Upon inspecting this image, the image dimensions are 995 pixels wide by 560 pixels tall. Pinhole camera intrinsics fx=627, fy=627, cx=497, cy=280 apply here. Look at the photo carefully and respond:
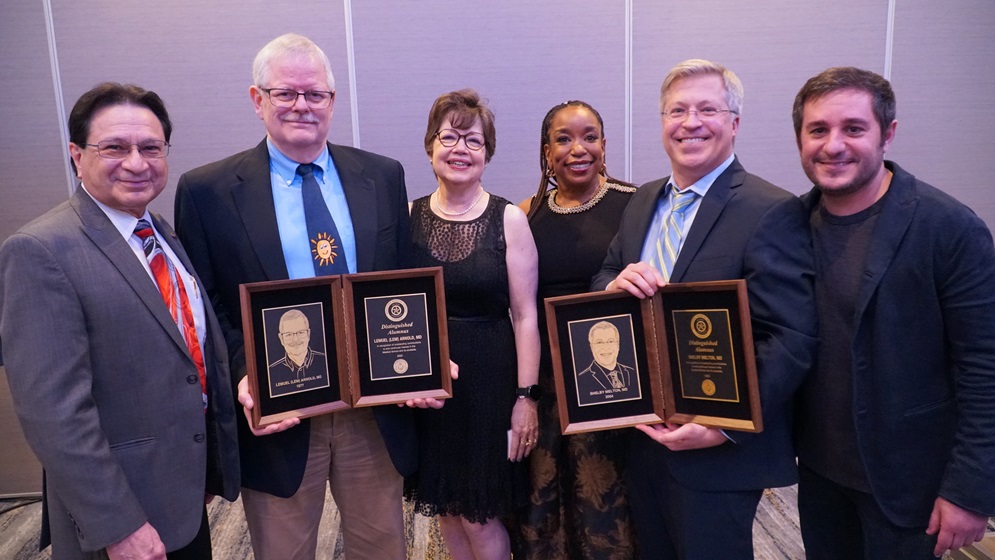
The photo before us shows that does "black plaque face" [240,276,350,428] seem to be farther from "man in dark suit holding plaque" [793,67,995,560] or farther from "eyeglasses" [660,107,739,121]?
"man in dark suit holding plaque" [793,67,995,560]

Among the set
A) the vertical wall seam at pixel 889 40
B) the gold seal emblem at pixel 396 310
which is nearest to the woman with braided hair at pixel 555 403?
the gold seal emblem at pixel 396 310

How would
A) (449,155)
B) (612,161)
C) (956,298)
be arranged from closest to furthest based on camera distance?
1. (956,298)
2. (449,155)
3. (612,161)

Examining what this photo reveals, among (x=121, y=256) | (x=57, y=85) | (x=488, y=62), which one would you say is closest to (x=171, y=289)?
(x=121, y=256)

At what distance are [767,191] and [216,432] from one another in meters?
1.60

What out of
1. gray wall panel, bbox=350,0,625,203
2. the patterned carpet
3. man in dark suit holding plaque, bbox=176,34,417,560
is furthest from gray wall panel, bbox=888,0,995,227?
man in dark suit holding plaque, bbox=176,34,417,560

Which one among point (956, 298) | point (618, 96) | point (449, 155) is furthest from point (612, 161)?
point (956, 298)

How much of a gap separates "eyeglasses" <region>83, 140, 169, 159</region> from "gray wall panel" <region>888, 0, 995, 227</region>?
12.1 ft

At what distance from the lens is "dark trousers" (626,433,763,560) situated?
1.61 metres

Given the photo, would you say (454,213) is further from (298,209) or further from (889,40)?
(889,40)

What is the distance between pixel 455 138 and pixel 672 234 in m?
0.76

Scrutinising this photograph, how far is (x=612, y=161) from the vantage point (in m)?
3.54

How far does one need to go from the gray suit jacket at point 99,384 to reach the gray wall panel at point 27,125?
7.63 feet

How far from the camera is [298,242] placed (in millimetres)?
1772

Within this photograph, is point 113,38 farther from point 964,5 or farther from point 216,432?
point 964,5
